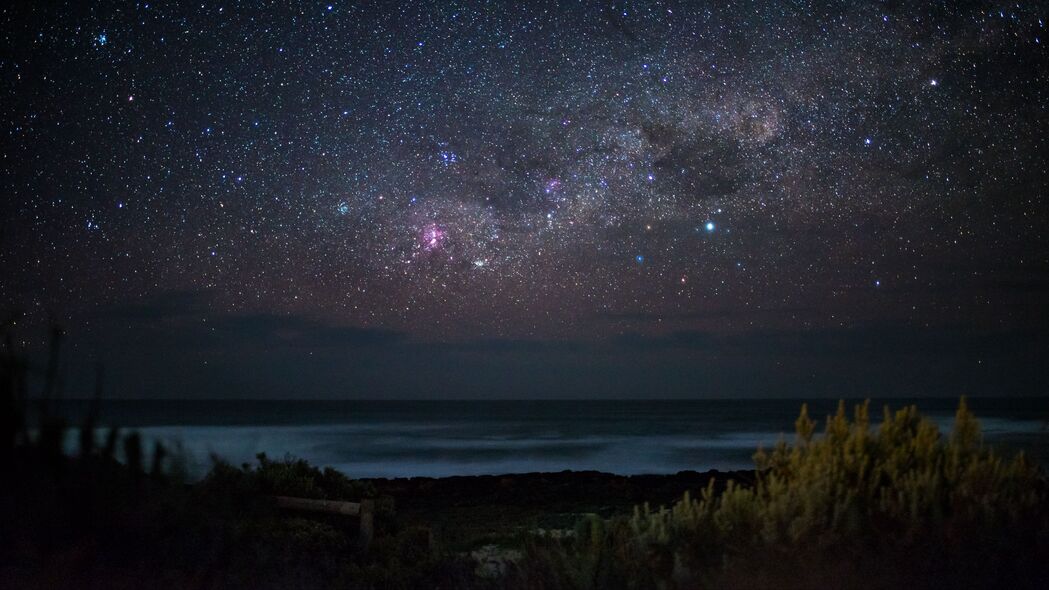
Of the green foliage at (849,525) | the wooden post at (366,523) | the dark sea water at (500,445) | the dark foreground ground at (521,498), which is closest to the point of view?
the green foliage at (849,525)

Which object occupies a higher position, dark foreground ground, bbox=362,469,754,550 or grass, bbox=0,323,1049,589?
grass, bbox=0,323,1049,589

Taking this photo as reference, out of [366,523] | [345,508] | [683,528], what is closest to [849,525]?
[683,528]

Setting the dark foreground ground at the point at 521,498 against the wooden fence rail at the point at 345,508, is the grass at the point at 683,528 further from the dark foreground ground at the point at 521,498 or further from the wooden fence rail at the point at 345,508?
the dark foreground ground at the point at 521,498

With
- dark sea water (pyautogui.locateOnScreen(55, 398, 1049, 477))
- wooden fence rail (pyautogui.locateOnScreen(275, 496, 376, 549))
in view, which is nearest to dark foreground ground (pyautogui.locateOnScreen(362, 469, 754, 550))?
wooden fence rail (pyautogui.locateOnScreen(275, 496, 376, 549))

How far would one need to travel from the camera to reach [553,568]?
6156mm

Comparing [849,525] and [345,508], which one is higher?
[849,525]

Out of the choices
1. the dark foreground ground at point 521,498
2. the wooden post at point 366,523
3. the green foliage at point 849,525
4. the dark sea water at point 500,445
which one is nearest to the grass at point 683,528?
the green foliage at point 849,525

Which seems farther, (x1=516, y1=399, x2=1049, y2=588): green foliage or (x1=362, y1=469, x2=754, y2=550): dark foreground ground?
(x1=362, y1=469, x2=754, y2=550): dark foreground ground

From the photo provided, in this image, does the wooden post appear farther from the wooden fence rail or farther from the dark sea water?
the dark sea water

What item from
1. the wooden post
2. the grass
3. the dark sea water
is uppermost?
the grass

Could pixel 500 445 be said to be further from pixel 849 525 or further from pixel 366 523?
pixel 849 525

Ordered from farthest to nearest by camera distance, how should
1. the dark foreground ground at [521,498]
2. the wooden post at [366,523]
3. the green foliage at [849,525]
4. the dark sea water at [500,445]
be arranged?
the dark sea water at [500,445]
the dark foreground ground at [521,498]
the wooden post at [366,523]
the green foliage at [849,525]

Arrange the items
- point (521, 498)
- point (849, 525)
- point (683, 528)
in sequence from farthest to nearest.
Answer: point (521, 498) < point (683, 528) < point (849, 525)

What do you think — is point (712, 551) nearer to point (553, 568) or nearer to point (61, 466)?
point (553, 568)
